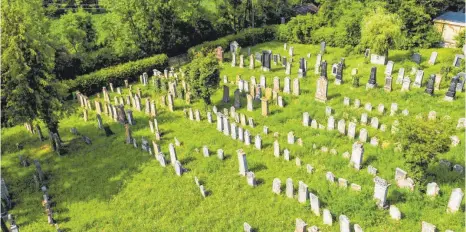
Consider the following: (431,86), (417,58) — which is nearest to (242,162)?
(431,86)

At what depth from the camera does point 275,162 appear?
56.4 ft

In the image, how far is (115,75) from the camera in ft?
93.4

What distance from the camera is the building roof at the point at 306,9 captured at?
4116 cm

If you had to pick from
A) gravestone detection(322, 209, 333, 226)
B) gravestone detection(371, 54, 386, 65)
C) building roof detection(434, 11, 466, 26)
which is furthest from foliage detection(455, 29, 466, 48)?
gravestone detection(322, 209, 333, 226)

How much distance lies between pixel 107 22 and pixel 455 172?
26182mm

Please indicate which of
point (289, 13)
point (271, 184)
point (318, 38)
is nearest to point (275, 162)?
point (271, 184)

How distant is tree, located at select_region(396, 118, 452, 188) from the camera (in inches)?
542

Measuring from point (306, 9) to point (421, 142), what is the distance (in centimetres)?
3034

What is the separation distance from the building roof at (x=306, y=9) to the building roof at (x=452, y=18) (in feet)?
44.2

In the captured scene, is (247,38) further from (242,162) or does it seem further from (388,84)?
(242,162)

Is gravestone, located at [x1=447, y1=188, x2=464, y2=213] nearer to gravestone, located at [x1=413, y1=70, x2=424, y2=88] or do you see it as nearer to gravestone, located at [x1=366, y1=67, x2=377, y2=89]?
gravestone, located at [x1=413, y1=70, x2=424, y2=88]

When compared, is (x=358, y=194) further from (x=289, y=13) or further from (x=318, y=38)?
→ (x=289, y=13)

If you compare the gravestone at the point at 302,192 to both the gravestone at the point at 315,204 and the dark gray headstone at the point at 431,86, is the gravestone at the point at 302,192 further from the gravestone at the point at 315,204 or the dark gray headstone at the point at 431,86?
the dark gray headstone at the point at 431,86

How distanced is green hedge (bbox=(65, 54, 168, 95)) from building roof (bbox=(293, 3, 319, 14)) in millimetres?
17083
